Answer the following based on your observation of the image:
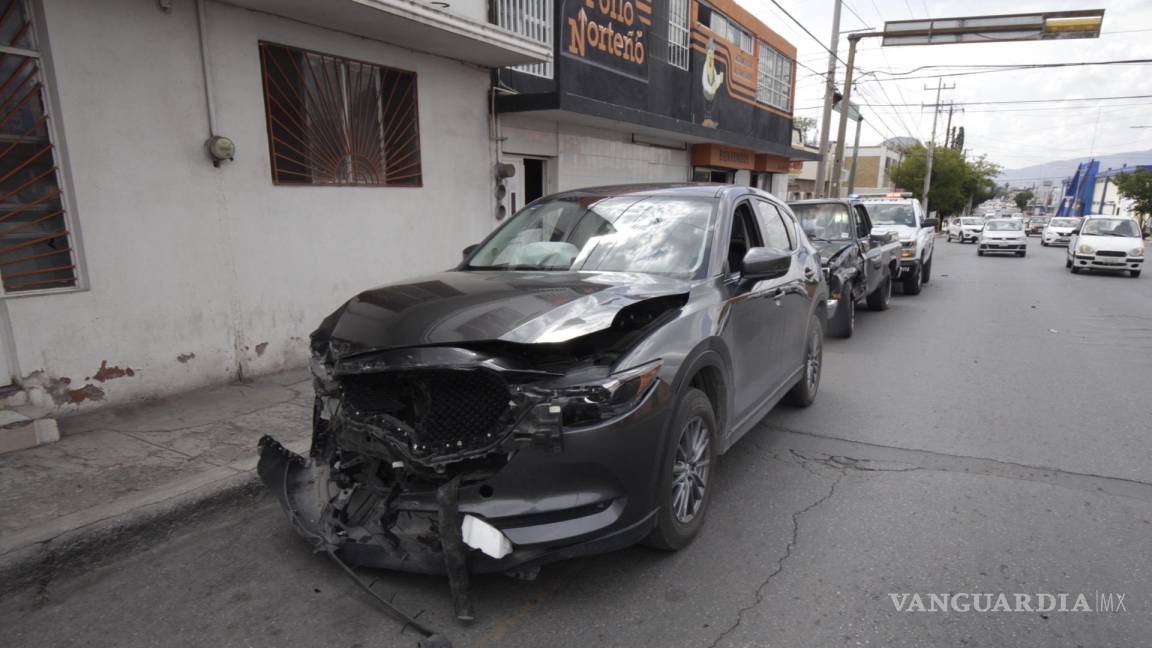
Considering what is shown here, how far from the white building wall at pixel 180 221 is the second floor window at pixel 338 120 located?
14cm

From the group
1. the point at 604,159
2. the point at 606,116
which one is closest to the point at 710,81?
the point at 604,159

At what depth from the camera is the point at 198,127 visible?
5727 mm

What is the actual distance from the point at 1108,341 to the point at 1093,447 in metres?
5.31

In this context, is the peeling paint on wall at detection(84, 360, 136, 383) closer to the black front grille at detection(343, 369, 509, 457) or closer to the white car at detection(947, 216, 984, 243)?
the black front grille at detection(343, 369, 509, 457)

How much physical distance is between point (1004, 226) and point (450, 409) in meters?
29.6

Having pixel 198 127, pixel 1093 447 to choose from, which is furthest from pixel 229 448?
pixel 1093 447

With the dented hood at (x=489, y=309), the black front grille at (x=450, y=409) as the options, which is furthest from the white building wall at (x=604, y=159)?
the black front grille at (x=450, y=409)

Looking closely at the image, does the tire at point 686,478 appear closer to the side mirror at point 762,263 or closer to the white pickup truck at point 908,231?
the side mirror at point 762,263

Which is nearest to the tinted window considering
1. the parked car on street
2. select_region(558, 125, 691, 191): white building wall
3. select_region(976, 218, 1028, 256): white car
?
the parked car on street

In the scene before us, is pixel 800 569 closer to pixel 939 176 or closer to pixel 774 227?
pixel 774 227

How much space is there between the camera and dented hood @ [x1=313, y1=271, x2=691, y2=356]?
2881 millimetres

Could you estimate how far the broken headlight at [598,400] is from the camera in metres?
2.73

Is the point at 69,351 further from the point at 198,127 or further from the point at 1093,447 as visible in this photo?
the point at 1093,447

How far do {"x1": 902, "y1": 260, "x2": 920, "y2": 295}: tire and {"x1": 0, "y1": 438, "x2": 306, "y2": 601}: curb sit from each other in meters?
12.9
